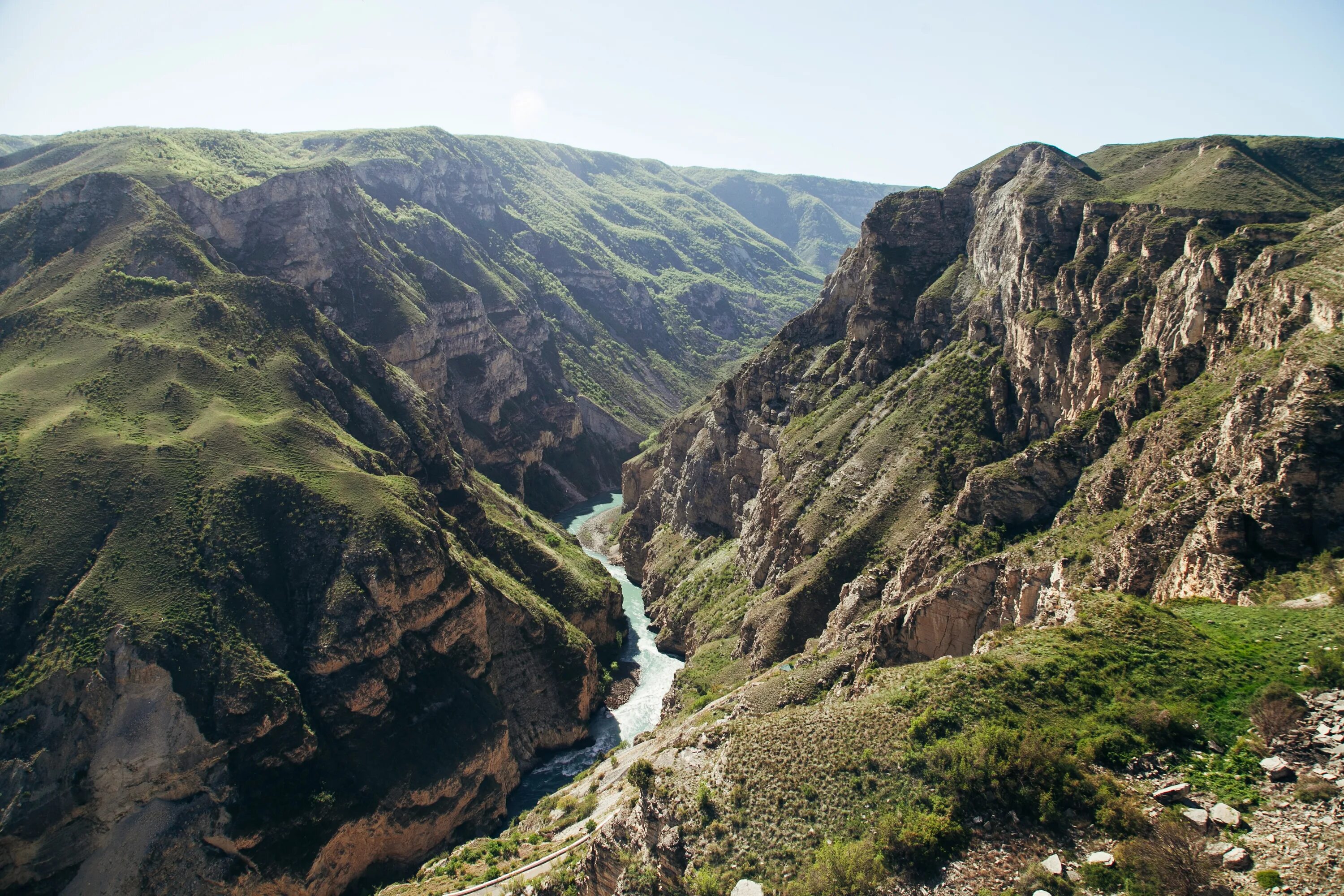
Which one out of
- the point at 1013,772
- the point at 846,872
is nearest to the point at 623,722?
the point at 846,872

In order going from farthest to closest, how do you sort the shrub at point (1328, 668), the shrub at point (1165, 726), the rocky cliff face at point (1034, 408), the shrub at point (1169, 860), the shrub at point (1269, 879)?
the rocky cliff face at point (1034, 408) < the shrub at point (1165, 726) < the shrub at point (1328, 668) < the shrub at point (1169, 860) < the shrub at point (1269, 879)

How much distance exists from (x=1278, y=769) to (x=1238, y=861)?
5017 mm

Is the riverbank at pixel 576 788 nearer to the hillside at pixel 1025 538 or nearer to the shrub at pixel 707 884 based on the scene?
the hillside at pixel 1025 538

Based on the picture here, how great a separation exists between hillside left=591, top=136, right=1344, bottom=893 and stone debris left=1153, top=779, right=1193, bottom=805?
1350 millimetres

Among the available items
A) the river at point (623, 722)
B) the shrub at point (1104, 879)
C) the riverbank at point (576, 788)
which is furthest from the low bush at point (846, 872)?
the river at point (623, 722)

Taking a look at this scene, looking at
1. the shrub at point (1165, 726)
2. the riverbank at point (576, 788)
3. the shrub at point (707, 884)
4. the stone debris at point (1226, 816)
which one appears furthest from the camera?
the riverbank at point (576, 788)

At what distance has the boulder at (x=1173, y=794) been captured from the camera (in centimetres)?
3058

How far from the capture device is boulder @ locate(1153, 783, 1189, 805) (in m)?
30.6

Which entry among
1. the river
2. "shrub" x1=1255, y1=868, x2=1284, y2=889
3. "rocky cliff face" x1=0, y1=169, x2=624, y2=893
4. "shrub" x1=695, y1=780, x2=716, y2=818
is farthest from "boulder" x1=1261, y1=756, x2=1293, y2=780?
"rocky cliff face" x1=0, y1=169, x2=624, y2=893

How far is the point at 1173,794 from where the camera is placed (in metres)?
30.7

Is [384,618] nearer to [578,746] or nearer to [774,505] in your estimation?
[578,746]

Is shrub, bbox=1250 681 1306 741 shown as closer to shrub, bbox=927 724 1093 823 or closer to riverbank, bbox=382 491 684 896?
shrub, bbox=927 724 1093 823

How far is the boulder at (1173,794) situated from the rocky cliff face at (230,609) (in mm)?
69286

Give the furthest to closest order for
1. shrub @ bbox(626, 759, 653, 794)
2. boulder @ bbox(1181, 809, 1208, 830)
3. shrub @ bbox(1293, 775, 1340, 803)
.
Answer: shrub @ bbox(626, 759, 653, 794) → boulder @ bbox(1181, 809, 1208, 830) → shrub @ bbox(1293, 775, 1340, 803)
